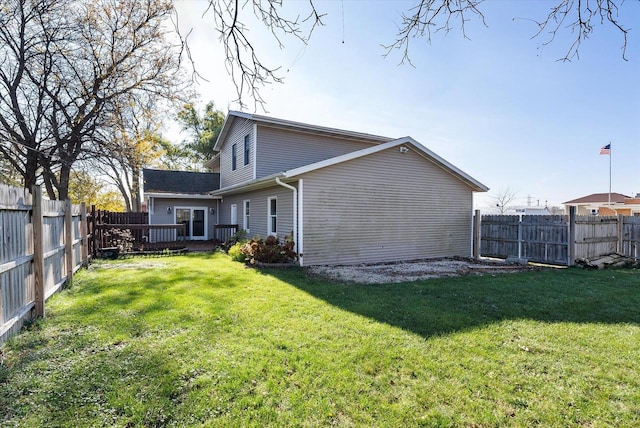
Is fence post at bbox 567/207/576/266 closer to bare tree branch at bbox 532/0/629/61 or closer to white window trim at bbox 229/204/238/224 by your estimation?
bare tree branch at bbox 532/0/629/61

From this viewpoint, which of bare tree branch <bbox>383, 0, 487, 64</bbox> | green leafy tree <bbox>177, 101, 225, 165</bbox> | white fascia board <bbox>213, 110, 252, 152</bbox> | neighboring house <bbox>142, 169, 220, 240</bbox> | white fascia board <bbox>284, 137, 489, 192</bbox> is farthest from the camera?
green leafy tree <bbox>177, 101, 225, 165</bbox>

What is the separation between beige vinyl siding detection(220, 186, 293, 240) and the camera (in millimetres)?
10773

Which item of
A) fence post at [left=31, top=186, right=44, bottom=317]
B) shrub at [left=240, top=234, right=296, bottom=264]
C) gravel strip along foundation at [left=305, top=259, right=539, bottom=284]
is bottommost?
gravel strip along foundation at [left=305, top=259, right=539, bottom=284]

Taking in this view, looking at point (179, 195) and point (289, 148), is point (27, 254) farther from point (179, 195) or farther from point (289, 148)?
point (179, 195)

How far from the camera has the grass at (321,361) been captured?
2.65m

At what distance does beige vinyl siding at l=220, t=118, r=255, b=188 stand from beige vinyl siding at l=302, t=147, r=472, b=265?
15.6 ft

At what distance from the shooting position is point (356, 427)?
2.48 metres

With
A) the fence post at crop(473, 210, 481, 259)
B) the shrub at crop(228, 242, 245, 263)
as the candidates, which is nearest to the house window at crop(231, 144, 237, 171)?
the shrub at crop(228, 242, 245, 263)

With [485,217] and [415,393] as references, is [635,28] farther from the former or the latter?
[485,217]

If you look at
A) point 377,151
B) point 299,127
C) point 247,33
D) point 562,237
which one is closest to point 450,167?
point 377,151

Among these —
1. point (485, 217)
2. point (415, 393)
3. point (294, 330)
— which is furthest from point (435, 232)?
point (415, 393)

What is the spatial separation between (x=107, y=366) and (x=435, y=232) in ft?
37.9

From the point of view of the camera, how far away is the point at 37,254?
4.59m

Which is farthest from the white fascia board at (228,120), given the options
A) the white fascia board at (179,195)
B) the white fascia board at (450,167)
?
the white fascia board at (450,167)
